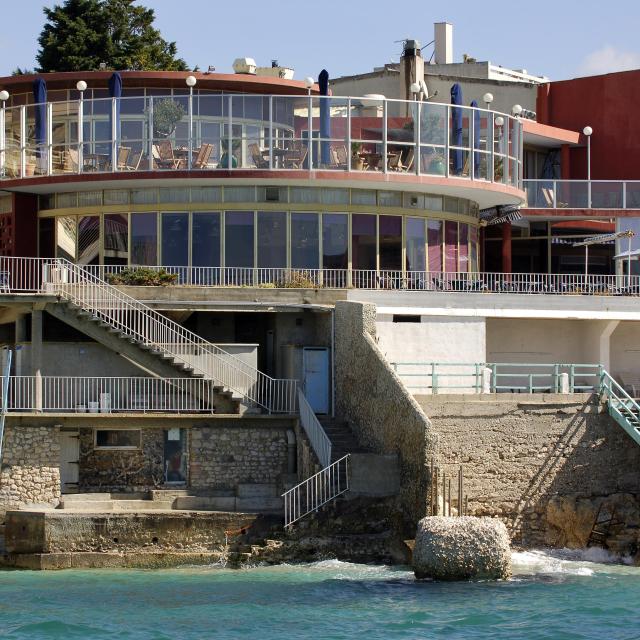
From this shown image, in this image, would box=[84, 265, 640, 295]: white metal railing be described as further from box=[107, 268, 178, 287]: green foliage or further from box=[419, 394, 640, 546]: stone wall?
box=[419, 394, 640, 546]: stone wall

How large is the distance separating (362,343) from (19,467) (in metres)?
8.69

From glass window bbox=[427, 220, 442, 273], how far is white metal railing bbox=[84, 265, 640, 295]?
1.12 feet

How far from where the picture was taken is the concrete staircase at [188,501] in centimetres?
4056

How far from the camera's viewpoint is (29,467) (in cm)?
4109

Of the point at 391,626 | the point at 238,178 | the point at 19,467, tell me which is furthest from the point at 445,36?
the point at 391,626

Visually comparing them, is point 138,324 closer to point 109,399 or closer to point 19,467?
point 109,399

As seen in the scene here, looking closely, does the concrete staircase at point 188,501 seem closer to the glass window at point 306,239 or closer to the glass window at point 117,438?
the glass window at point 117,438

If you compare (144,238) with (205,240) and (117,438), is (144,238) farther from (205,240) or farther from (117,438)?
(117,438)

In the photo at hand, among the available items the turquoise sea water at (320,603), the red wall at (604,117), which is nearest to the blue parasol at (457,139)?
the red wall at (604,117)

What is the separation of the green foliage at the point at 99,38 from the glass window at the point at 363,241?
77.4 ft

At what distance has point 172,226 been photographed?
46219 millimetres

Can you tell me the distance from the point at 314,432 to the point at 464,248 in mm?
10147

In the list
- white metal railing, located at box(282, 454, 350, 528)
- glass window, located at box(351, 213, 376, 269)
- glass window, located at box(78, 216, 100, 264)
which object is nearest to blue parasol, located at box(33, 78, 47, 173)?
glass window, located at box(78, 216, 100, 264)

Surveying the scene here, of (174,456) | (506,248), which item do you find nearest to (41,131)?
(174,456)
